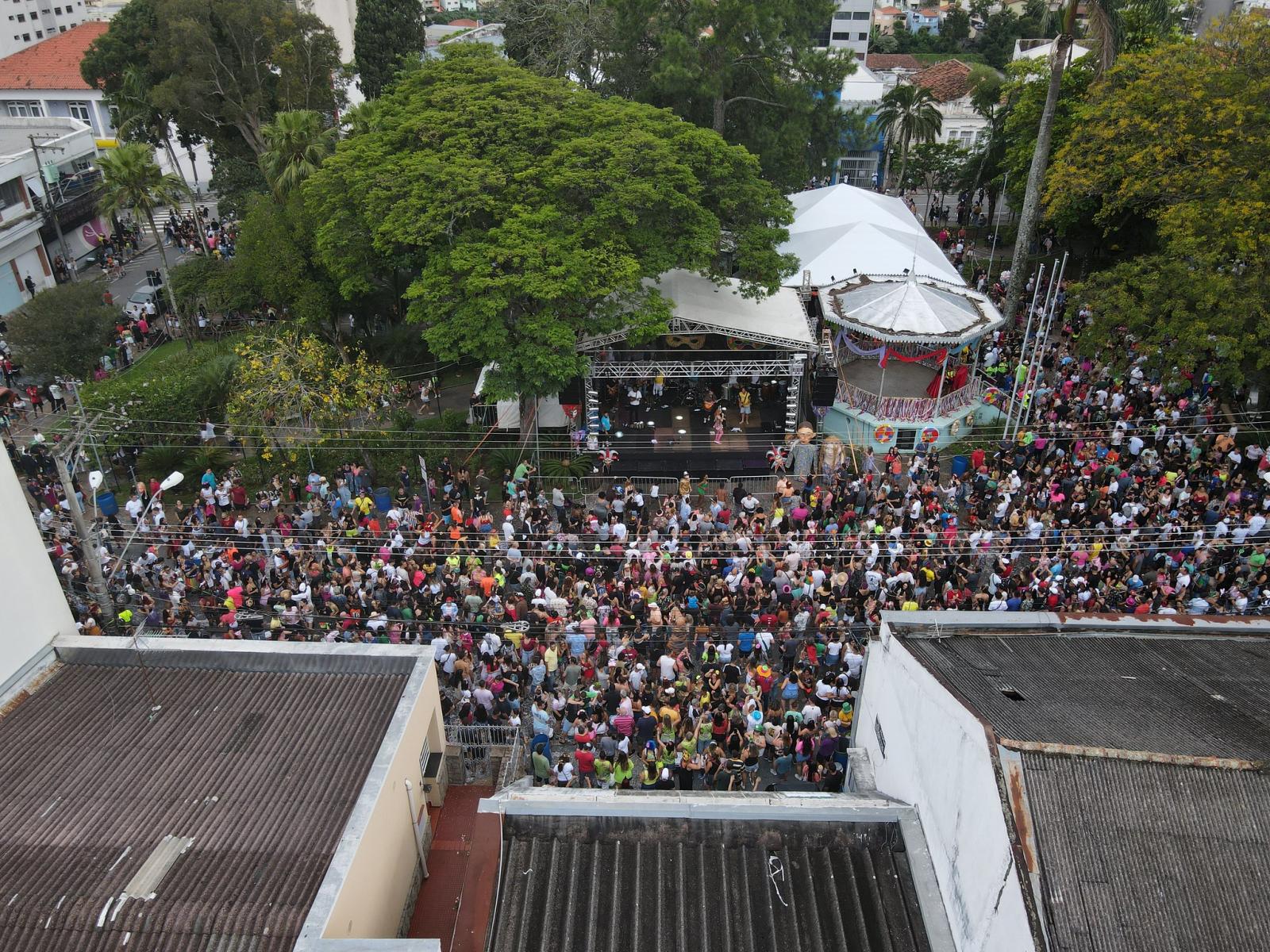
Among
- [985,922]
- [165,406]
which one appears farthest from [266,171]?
[985,922]

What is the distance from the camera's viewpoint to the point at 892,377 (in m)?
27.9

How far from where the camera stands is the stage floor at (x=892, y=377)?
27.1 m

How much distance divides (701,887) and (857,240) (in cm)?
2498

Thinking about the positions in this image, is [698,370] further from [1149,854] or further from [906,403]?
[1149,854]

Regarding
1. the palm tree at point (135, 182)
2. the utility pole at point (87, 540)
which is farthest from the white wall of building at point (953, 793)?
the palm tree at point (135, 182)

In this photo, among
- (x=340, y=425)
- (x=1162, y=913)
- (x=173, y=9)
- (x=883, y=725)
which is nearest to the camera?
(x=1162, y=913)

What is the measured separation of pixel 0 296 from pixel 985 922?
41.1 meters

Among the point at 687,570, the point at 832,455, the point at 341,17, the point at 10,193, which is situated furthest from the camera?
the point at 341,17

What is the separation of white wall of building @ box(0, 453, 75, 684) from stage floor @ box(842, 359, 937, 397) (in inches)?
810

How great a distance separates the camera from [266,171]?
30.0m

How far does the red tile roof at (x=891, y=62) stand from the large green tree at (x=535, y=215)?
50.2m

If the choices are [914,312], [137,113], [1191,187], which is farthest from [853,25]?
[914,312]

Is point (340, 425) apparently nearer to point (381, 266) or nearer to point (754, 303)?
point (381, 266)

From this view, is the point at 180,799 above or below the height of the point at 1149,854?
below
